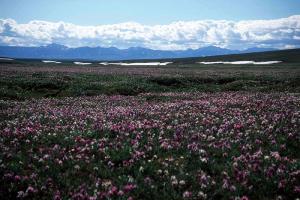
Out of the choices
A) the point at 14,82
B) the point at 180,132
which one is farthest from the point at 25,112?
the point at 14,82

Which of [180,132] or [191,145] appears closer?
[191,145]

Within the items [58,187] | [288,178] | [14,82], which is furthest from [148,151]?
[14,82]

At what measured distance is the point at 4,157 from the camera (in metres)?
10.4

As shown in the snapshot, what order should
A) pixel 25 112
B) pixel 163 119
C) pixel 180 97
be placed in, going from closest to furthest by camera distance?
1. pixel 163 119
2. pixel 25 112
3. pixel 180 97

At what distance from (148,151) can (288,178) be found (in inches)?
161

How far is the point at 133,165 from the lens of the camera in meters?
9.66

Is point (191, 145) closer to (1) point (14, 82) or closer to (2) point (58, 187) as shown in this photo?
(2) point (58, 187)

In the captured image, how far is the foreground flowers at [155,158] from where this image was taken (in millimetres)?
8156

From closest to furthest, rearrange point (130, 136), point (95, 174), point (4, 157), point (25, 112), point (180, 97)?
point (95, 174)
point (4, 157)
point (130, 136)
point (25, 112)
point (180, 97)

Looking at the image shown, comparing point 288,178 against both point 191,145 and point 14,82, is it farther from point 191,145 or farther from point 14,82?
point 14,82

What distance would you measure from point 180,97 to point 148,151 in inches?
677

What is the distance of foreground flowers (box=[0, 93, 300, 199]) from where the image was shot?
816 cm

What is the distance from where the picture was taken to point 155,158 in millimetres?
10305

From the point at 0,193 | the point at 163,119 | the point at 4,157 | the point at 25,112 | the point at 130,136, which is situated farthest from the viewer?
the point at 25,112
